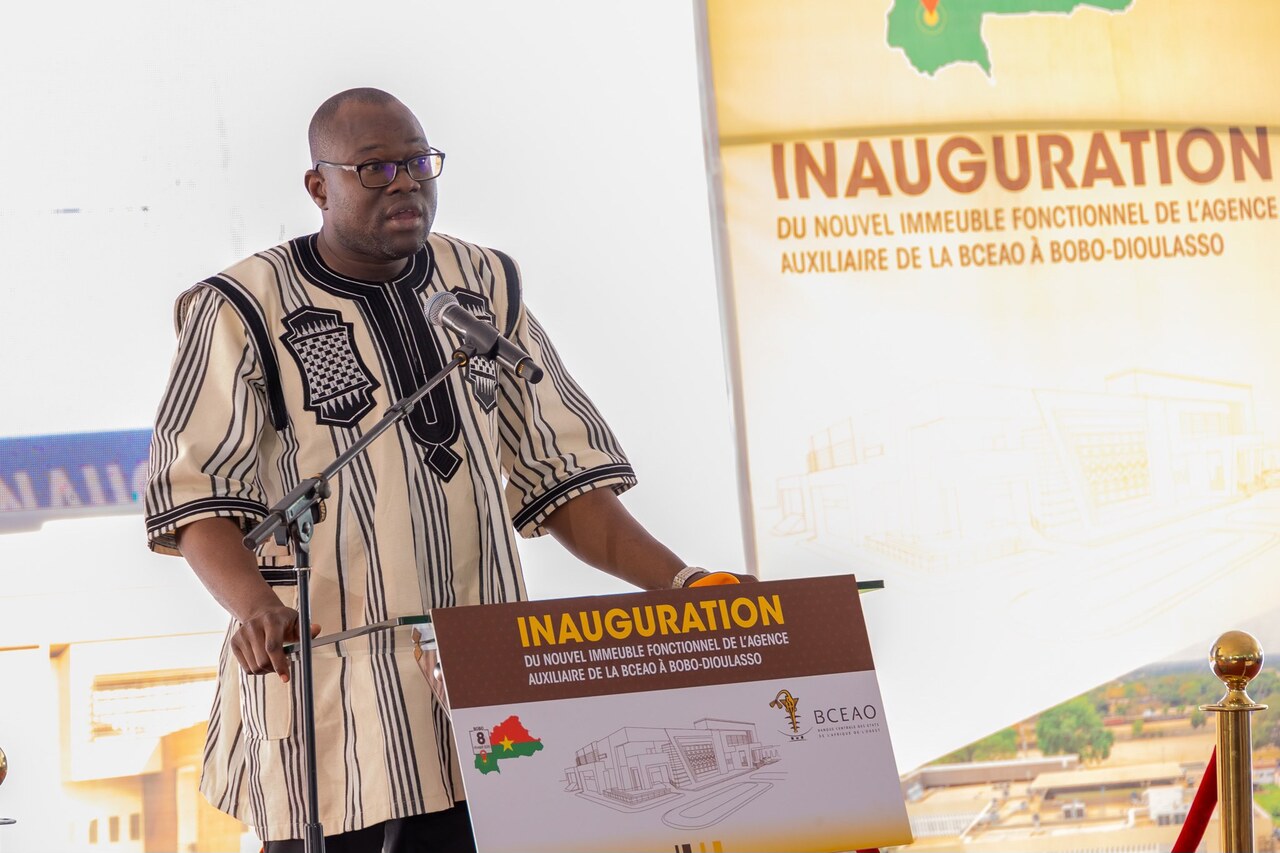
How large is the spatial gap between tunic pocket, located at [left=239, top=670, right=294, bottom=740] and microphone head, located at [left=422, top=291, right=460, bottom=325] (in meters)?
0.53

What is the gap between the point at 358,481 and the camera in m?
2.05

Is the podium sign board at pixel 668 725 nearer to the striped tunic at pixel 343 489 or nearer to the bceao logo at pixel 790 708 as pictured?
the bceao logo at pixel 790 708

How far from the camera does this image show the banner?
3.87m

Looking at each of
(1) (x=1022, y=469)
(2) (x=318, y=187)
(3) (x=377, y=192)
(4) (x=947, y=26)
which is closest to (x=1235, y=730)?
(3) (x=377, y=192)

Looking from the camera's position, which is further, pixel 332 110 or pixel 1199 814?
pixel 332 110

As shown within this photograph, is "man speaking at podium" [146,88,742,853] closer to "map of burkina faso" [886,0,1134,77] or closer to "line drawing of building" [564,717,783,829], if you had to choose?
"line drawing of building" [564,717,783,829]

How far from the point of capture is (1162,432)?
3994 millimetres

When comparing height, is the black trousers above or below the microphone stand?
below

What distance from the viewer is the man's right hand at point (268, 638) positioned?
5.74 feet

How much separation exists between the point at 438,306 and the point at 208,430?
14.2 inches

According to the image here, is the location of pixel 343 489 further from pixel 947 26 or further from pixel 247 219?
pixel 947 26

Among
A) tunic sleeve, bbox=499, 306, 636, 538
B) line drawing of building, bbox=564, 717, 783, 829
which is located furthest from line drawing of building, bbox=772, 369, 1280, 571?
line drawing of building, bbox=564, 717, 783, 829

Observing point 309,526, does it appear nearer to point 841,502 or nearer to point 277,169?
point 277,169

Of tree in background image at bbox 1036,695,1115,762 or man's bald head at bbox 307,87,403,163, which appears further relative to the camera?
tree in background image at bbox 1036,695,1115,762
